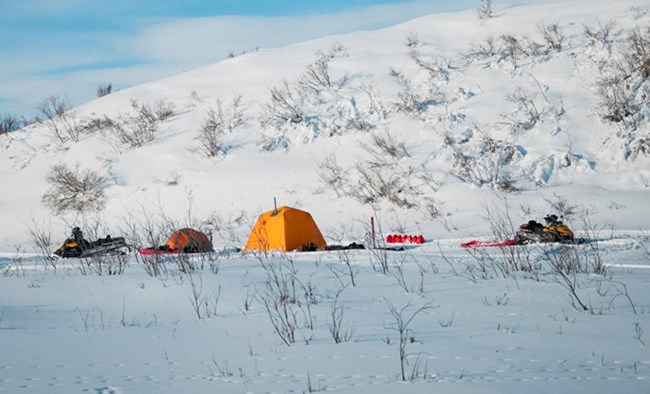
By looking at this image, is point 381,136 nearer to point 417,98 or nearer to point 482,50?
point 417,98

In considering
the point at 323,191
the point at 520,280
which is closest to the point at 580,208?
the point at 323,191

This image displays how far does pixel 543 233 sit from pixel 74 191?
67.1 feet

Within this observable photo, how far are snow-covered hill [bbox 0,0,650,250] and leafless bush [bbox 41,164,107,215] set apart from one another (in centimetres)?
18

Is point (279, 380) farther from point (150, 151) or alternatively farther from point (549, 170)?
point (150, 151)

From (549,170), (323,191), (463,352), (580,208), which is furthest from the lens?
(323,191)

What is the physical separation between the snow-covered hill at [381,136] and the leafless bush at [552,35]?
0.28ft

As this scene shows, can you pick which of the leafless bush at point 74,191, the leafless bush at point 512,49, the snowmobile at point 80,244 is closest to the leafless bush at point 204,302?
the snowmobile at point 80,244

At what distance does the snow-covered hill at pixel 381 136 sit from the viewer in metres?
20.6

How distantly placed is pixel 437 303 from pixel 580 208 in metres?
12.5

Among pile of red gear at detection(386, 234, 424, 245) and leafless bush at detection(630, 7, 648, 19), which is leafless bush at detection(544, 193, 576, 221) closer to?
pile of red gear at detection(386, 234, 424, 245)

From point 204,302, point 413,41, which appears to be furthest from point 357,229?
point 413,41

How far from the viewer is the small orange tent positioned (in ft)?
46.6

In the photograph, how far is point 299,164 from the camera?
24.8 meters

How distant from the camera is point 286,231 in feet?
46.6
